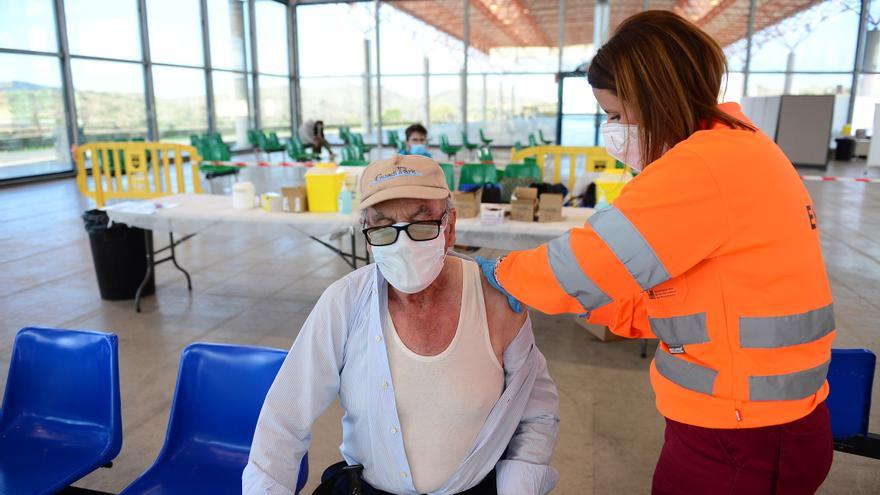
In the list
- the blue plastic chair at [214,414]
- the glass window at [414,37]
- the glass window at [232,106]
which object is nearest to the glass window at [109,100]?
the glass window at [232,106]

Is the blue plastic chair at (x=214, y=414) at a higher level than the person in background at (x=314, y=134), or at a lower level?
lower

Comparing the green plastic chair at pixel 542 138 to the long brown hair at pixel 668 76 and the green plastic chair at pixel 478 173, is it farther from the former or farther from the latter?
the long brown hair at pixel 668 76

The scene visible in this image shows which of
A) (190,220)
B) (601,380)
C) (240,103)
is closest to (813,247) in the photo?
(601,380)

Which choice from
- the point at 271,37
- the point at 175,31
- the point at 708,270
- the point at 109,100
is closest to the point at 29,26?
the point at 109,100

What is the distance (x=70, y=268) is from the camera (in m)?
5.39

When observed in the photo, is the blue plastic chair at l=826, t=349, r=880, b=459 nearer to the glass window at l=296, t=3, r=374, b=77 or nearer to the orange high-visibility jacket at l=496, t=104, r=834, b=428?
the orange high-visibility jacket at l=496, t=104, r=834, b=428

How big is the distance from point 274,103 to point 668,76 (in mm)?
18236

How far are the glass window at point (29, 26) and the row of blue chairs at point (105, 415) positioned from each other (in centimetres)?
1074

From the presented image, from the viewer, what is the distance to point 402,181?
1.38 m

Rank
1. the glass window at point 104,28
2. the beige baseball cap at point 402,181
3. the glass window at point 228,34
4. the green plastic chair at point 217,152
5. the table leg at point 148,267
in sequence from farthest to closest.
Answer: the glass window at point 228,34
the glass window at point 104,28
the green plastic chair at point 217,152
the table leg at point 148,267
the beige baseball cap at point 402,181

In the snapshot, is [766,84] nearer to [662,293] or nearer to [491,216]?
[491,216]

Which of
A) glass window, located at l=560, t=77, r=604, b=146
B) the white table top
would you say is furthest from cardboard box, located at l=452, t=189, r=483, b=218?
glass window, located at l=560, t=77, r=604, b=146

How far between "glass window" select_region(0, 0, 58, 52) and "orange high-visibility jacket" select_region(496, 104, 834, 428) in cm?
1234

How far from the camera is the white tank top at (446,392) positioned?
1.41 metres
